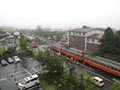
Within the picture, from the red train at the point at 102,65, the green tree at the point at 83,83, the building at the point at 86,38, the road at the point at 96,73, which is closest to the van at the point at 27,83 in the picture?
the green tree at the point at 83,83

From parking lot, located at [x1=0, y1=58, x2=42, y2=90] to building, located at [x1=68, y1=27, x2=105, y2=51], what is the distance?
16361 millimetres

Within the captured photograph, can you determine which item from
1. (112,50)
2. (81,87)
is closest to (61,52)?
(112,50)

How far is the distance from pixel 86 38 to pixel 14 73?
850 inches

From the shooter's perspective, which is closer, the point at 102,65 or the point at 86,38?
the point at 102,65

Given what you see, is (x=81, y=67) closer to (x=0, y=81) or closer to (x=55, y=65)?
(x=55, y=65)

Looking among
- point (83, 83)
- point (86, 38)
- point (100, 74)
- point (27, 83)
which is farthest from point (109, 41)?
point (27, 83)

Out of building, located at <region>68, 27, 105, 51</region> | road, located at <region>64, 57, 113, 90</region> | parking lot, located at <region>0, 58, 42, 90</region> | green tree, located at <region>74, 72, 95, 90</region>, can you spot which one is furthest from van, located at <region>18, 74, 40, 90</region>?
building, located at <region>68, 27, 105, 51</region>

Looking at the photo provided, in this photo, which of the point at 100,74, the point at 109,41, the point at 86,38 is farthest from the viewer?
the point at 86,38

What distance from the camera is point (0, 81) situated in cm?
2133

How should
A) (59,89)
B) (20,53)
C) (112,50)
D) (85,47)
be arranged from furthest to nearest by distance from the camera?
(85,47), (20,53), (112,50), (59,89)

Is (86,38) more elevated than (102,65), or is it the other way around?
(86,38)

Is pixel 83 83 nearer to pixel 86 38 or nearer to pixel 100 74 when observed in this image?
pixel 100 74

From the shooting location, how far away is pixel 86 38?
36.2 meters

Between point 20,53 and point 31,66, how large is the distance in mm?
9045
